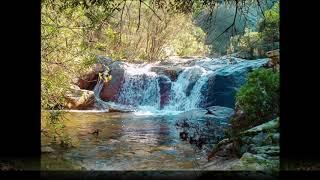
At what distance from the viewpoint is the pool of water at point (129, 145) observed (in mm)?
8141

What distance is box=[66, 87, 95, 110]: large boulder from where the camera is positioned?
16641 millimetres

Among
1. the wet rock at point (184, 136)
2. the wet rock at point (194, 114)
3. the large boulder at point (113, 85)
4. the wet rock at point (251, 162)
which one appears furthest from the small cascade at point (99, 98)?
the wet rock at point (251, 162)

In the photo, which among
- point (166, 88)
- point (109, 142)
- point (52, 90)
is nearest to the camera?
point (52, 90)

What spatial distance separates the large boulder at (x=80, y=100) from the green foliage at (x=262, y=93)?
8824 mm

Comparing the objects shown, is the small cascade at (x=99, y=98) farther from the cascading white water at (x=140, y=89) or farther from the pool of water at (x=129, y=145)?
the pool of water at (x=129, y=145)

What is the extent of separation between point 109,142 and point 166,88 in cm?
898

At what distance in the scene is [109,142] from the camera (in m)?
10.7

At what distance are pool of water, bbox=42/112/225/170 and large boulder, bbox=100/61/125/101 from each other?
3.79 m

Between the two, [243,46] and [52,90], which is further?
[243,46]

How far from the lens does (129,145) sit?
10352mm
